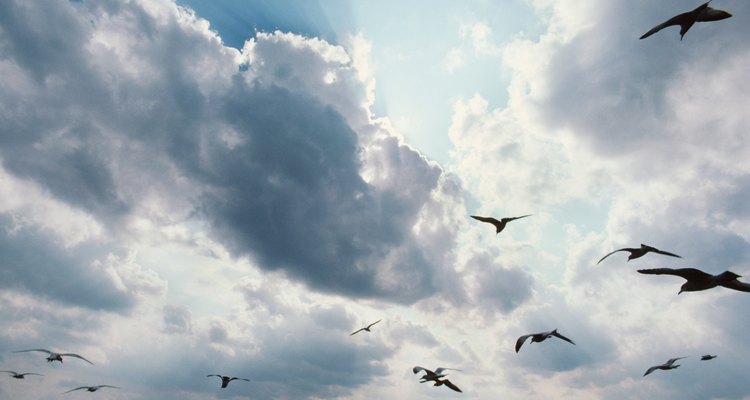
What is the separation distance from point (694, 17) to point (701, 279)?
8305 mm

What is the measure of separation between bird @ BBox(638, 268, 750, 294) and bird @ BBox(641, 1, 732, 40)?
22.1ft

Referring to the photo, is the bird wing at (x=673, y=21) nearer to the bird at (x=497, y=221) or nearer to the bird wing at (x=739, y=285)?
the bird wing at (x=739, y=285)

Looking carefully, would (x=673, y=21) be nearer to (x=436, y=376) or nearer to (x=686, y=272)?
(x=686, y=272)

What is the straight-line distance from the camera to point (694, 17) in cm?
1326

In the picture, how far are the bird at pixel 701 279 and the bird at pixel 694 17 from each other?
6.73 m

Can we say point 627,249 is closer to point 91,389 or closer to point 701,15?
point 701,15

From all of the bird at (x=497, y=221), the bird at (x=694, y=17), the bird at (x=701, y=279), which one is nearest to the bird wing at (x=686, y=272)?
the bird at (x=701, y=279)

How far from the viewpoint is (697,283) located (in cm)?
1080

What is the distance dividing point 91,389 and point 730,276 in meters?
69.2

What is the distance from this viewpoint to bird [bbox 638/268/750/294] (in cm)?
985

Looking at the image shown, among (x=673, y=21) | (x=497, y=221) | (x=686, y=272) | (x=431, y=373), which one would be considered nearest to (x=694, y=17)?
(x=673, y=21)

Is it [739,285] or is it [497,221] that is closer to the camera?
[739,285]

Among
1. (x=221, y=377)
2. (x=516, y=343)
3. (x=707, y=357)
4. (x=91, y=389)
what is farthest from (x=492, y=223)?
(x=91, y=389)

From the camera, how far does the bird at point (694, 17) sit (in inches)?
495
